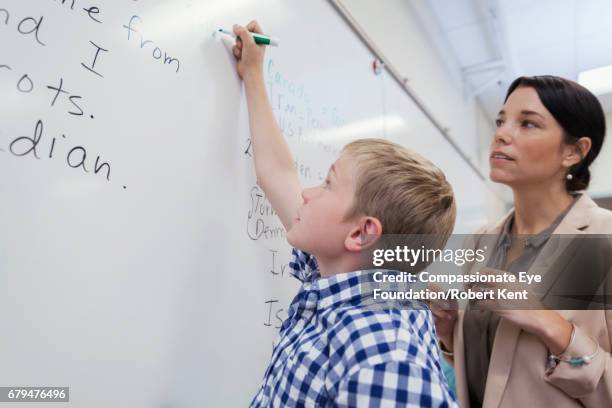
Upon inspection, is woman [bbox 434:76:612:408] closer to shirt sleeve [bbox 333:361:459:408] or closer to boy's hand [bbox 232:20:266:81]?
shirt sleeve [bbox 333:361:459:408]

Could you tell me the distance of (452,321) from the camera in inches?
30.4

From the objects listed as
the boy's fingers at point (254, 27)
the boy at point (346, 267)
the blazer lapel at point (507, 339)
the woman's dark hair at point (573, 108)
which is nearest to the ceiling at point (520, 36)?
the woman's dark hair at point (573, 108)

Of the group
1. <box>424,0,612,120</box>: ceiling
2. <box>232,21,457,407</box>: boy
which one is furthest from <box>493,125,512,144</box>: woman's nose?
<box>424,0,612,120</box>: ceiling

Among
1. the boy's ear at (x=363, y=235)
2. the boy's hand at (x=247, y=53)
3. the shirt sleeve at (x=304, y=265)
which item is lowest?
the shirt sleeve at (x=304, y=265)

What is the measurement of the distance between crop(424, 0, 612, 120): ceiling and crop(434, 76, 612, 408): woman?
115 cm

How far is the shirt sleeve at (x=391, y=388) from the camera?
33cm

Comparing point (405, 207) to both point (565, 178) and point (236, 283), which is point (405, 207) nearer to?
point (236, 283)

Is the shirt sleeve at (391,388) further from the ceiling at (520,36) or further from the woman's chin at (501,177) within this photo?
the ceiling at (520,36)

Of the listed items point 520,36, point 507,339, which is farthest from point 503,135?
point 520,36

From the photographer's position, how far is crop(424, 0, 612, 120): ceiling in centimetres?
181

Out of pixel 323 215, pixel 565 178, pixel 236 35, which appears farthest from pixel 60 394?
pixel 565 178

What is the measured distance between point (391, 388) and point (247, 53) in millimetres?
501

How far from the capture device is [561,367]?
579mm

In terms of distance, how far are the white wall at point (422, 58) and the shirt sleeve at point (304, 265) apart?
0.80 m
